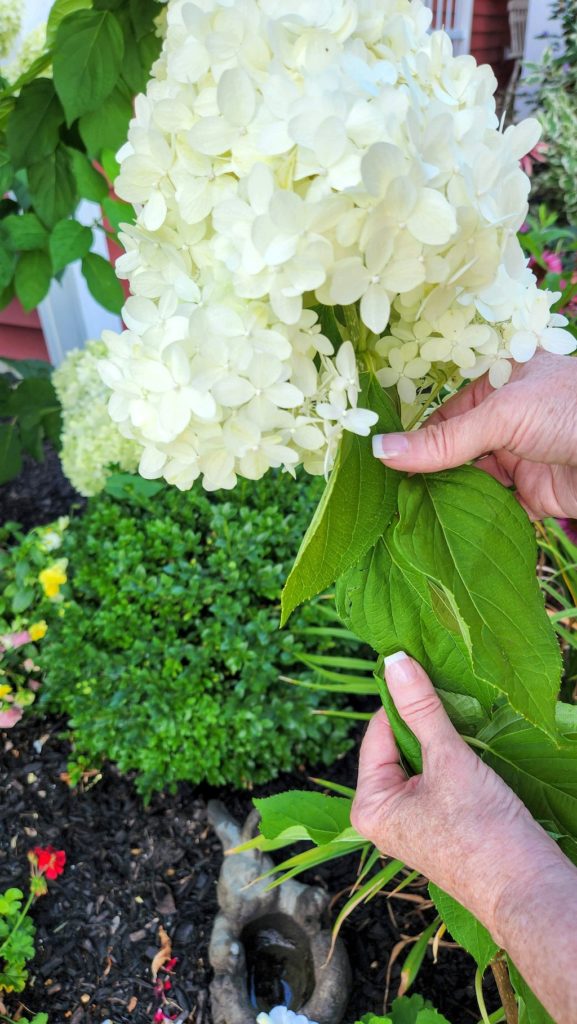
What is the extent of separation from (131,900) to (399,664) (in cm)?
131

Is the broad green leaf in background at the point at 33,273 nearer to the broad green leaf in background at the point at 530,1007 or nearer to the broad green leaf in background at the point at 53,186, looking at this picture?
the broad green leaf in background at the point at 53,186

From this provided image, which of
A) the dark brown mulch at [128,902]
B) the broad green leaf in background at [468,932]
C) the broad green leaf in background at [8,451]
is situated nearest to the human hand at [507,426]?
the broad green leaf in background at [468,932]

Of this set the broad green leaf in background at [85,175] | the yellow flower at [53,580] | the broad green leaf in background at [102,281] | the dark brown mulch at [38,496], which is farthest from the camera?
the dark brown mulch at [38,496]

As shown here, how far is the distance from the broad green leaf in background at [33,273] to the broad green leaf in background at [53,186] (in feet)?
0.67

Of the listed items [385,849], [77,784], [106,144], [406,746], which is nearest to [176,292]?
[406,746]

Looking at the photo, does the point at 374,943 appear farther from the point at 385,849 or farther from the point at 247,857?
the point at 385,849

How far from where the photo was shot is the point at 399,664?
0.82 meters

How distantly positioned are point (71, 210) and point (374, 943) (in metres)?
1.69

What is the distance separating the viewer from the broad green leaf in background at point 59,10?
1.16 metres

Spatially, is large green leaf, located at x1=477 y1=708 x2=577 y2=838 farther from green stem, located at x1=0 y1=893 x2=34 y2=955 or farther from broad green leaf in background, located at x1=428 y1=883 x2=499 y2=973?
green stem, located at x1=0 y1=893 x2=34 y2=955

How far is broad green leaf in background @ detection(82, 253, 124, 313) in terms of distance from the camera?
1.71m

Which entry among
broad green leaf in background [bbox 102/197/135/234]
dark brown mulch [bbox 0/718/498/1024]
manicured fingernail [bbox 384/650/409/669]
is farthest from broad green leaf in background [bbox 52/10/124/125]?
dark brown mulch [bbox 0/718/498/1024]

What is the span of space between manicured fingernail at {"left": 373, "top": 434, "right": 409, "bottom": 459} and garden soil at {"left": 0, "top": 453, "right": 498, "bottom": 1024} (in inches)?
50.9

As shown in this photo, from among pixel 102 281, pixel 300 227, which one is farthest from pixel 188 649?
pixel 300 227
